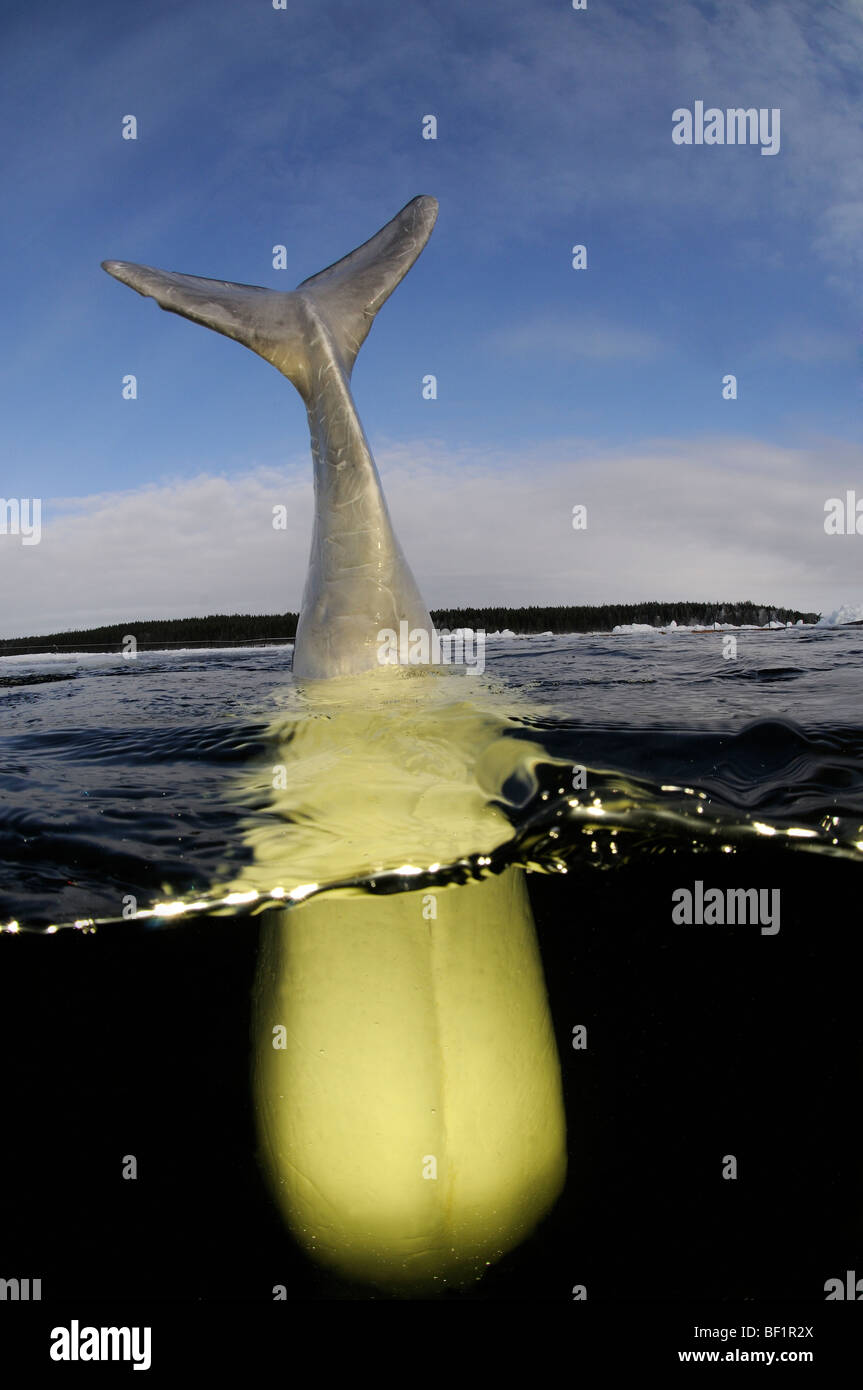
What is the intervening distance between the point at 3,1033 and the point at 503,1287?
8.83 meters

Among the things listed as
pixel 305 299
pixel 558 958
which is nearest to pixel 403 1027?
pixel 558 958

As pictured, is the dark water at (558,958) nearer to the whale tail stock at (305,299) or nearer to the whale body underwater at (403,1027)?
the whale body underwater at (403,1027)

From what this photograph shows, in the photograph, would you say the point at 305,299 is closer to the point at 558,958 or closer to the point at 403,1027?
the point at 403,1027

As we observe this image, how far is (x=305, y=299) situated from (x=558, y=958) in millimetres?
8965

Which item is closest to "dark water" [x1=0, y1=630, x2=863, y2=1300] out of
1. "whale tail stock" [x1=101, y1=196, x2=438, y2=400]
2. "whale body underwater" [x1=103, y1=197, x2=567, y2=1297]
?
"whale body underwater" [x1=103, y1=197, x2=567, y2=1297]

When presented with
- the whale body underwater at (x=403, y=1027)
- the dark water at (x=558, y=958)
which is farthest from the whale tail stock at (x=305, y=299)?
the whale body underwater at (x=403, y=1027)

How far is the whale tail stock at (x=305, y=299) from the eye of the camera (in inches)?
269

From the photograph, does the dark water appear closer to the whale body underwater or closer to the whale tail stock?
the whale body underwater

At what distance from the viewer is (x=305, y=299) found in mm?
7254

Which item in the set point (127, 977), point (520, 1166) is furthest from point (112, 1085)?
point (520, 1166)

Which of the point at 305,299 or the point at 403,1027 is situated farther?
the point at 305,299

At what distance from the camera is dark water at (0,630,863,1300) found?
4344mm

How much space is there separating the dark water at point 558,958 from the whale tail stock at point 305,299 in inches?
139

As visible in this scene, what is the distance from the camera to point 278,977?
14.0 feet
